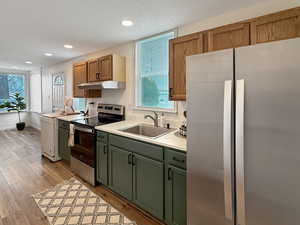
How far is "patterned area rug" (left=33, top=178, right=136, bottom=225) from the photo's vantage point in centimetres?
198

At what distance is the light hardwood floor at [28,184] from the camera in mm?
2040

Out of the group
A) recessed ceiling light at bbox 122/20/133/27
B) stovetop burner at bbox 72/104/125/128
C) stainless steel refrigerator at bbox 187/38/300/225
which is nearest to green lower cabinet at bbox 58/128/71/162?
stovetop burner at bbox 72/104/125/128

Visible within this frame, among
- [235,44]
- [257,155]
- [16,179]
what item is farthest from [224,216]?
[16,179]

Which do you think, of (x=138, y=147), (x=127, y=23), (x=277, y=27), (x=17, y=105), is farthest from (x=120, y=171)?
(x=17, y=105)

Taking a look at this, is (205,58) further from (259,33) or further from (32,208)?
(32,208)

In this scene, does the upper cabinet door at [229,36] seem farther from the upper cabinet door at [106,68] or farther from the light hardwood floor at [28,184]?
the light hardwood floor at [28,184]

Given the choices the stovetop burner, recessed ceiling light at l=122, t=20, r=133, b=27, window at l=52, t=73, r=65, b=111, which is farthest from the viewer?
window at l=52, t=73, r=65, b=111

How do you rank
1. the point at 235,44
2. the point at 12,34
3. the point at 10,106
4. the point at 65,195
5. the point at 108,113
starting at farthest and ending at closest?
1. the point at 10,106
2. the point at 108,113
3. the point at 12,34
4. the point at 65,195
5. the point at 235,44

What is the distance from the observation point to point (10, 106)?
6477mm

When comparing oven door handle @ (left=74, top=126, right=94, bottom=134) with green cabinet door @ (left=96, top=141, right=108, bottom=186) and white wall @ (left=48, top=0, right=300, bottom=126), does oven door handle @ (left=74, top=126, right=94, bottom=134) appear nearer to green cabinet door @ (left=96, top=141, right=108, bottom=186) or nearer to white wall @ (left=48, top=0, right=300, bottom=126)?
green cabinet door @ (left=96, top=141, right=108, bottom=186)

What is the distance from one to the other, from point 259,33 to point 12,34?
11.4 feet

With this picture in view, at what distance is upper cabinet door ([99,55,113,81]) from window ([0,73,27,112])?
566 centimetres

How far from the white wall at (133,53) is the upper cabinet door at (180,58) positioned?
42cm

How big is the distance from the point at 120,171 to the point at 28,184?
63.9 inches
